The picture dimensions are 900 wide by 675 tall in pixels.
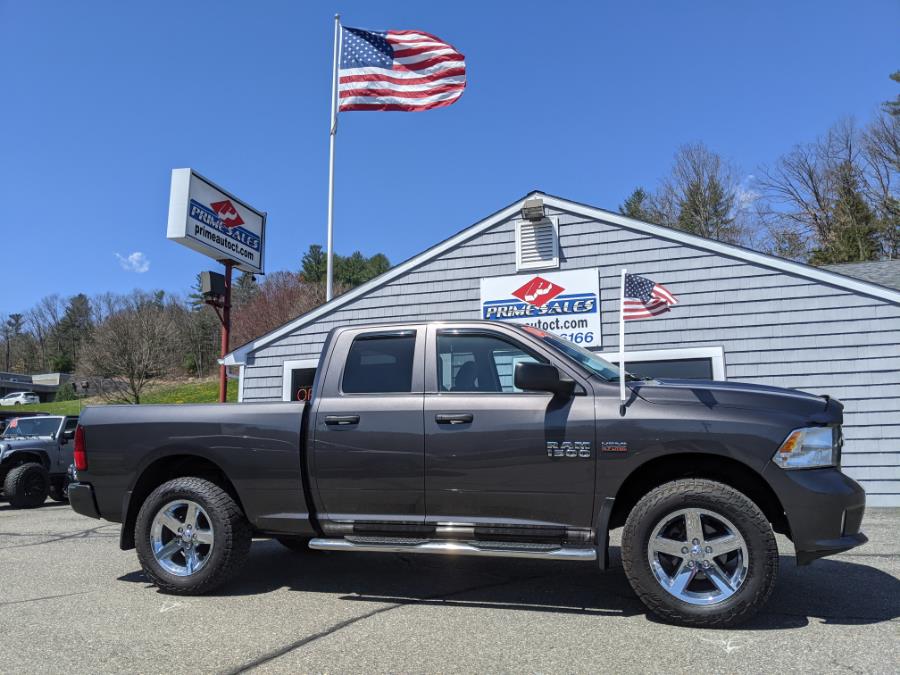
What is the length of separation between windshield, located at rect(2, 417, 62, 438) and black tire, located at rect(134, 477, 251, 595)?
906 centimetres

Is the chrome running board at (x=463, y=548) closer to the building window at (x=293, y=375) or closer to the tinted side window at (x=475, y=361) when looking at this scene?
the tinted side window at (x=475, y=361)

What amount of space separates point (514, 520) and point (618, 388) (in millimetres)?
1014

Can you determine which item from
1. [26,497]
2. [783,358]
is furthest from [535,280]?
[26,497]

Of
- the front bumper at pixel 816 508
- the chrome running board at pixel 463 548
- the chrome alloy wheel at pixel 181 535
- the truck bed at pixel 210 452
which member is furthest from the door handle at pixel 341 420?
the front bumper at pixel 816 508

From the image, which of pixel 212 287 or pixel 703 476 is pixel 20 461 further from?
pixel 703 476

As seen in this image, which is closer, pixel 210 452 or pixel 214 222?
pixel 210 452

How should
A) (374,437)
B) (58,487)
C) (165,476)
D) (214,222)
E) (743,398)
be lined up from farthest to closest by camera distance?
(214,222) < (58,487) < (165,476) < (374,437) < (743,398)

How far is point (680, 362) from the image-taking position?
9.30 m

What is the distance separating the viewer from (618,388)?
386cm

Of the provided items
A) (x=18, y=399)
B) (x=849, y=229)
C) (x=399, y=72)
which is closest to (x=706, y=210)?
(x=849, y=229)

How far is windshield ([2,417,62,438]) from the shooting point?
462 inches

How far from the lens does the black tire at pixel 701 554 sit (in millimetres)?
3363

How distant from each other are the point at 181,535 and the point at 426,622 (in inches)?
74.6

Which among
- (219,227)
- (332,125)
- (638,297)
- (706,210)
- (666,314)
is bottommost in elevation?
(638,297)
